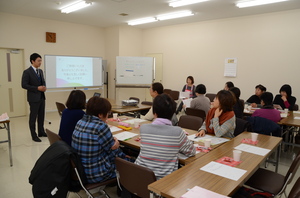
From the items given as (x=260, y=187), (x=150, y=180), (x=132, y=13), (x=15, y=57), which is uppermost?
(x=132, y=13)

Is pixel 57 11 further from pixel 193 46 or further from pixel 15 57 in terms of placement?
pixel 193 46

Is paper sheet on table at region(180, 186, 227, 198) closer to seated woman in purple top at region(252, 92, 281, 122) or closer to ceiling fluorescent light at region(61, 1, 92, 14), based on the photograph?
seated woman in purple top at region(252, 92, 281, 122)

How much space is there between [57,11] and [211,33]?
449cm

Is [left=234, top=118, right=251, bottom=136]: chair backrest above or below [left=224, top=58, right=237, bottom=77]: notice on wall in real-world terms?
below

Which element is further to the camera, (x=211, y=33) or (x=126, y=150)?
(x=211, y=33)

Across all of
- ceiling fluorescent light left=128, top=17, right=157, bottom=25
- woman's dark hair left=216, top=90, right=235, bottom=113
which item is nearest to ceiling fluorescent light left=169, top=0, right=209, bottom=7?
ceiling fluorescent light left=128, top=17, right=157, bottom=25

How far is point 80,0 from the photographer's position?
17.1ft

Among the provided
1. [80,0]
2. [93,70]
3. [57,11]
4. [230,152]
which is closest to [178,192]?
[230,152]

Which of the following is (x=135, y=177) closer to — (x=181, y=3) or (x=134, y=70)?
(x=181, y=3)

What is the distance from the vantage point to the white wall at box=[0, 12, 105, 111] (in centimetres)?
650

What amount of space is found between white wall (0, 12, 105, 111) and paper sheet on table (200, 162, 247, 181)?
6.07 meters

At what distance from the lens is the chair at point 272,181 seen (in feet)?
6.19

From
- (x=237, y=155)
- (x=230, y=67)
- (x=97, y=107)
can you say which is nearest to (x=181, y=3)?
(x=230, y=67)

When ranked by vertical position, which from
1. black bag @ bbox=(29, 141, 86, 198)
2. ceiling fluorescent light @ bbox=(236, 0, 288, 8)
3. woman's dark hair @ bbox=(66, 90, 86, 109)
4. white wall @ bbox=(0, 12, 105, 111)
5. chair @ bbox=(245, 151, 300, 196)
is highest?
ceiling fluorescent light @ bbox=(236, 0, 288, 8)
